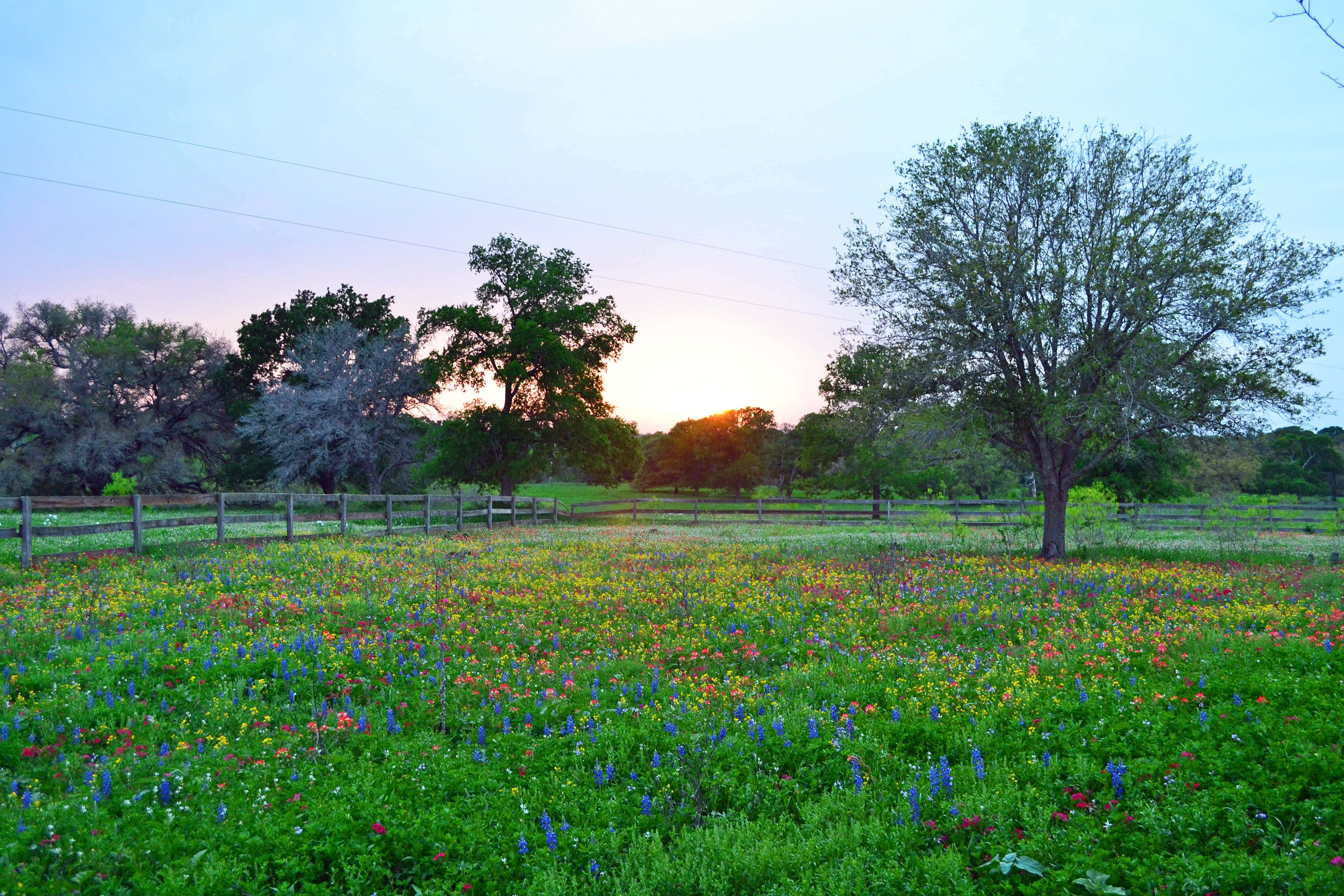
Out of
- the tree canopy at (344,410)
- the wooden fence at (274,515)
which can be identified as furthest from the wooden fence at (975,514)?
the tree canopy at (344,410)

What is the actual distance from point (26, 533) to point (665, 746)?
1425cm

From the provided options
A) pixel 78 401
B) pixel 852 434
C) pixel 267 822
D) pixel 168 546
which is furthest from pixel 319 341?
pixel 267 822

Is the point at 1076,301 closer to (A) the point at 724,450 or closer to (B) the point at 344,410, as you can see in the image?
(B) the point at 344,410

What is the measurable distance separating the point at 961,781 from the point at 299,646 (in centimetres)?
693

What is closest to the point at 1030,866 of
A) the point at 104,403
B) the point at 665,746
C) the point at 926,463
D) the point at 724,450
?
the point at 665,746

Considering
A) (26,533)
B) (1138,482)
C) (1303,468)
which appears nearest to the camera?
(26,533)

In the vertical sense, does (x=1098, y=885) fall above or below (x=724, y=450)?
below

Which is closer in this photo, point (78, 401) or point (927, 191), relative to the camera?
point (927, 191)

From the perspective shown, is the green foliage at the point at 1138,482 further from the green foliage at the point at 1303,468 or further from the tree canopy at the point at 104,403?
the tree canopy at the point at 104,403

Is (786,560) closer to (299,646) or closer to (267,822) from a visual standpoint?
(299,646)

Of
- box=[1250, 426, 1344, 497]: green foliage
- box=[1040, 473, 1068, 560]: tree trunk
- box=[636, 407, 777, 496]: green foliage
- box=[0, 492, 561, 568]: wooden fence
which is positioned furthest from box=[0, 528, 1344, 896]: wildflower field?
box=[636, 407, 777, 496]: green foliage

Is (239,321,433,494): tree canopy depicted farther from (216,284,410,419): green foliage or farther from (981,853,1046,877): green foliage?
(981,853,1046,877): green foliage

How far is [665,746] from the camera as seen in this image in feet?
20.3

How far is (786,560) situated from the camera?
17.1 metres
